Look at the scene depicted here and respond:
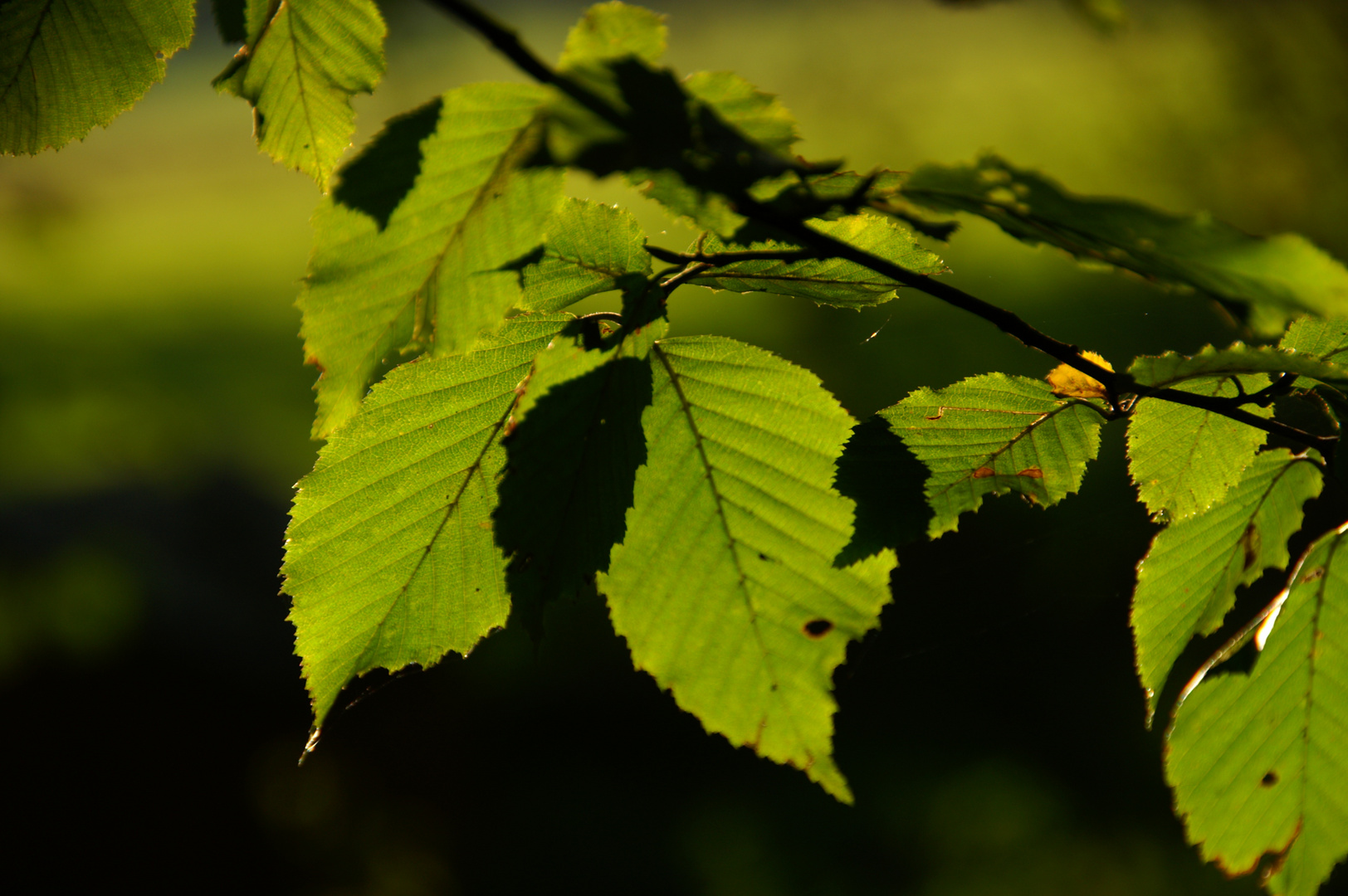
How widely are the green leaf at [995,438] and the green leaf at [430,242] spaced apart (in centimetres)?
25

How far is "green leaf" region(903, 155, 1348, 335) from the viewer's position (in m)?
0.26

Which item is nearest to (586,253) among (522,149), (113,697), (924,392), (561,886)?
(522,149)

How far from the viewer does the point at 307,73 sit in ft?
1.37

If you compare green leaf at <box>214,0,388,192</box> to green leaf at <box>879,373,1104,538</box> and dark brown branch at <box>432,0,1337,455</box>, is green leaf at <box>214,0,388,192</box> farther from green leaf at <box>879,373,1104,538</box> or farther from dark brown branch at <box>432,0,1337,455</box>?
green leaf at <box>879,373,1104,538</box>

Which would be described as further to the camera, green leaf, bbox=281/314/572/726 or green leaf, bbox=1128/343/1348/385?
green leaf, bbox=281/314/572/726

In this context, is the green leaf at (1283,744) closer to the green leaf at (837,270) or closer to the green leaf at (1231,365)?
the green leaf at (1231,365)

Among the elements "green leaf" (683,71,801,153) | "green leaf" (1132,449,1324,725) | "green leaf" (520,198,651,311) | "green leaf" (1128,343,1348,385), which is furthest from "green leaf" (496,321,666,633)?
"green leaf" (1132,449,1324,725)

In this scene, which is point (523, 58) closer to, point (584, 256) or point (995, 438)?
point (584, 256)

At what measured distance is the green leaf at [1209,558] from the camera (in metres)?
0.54

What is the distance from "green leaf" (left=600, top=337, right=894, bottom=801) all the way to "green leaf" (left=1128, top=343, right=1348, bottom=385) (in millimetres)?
152

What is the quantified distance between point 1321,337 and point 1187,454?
10cm

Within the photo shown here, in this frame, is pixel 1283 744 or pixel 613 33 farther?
pixel 1283 744

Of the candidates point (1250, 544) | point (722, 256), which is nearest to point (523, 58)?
point (722, 256)

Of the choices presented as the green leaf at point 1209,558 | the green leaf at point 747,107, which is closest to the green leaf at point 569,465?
the green leaf at point 747,107
